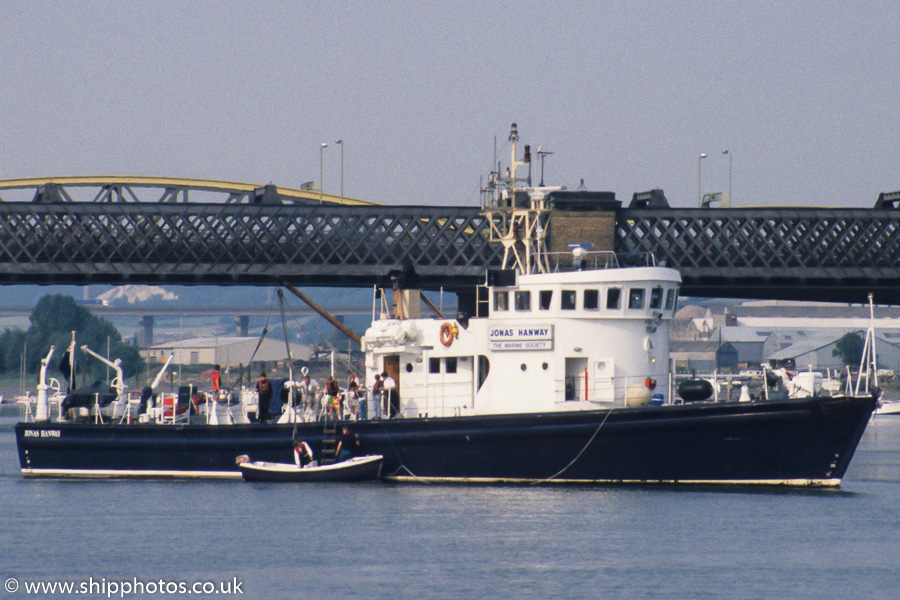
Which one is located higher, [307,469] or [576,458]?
[576,458]

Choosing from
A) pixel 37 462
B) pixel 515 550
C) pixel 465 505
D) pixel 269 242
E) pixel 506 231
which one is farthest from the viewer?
pixel 269 242

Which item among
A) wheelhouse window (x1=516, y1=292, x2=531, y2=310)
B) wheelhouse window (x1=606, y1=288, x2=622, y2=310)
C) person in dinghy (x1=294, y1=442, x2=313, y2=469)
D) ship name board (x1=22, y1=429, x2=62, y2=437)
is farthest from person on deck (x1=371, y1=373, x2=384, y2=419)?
ship name board (x1=22, y1=429, x2=62, y2=437)

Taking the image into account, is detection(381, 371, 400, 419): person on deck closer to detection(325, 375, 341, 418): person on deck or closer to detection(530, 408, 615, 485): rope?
detection(325, 375, 341, 418): person on deck

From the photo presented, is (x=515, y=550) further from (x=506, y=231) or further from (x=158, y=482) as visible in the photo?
(x=158, y=482)

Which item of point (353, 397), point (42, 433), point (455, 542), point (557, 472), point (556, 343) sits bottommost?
point (455, 542)

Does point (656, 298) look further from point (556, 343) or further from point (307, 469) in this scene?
point (307, 469)

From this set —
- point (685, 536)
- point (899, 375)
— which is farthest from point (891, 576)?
point (899, 375)

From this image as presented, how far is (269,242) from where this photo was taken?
228 ft

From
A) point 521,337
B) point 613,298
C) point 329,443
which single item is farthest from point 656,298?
point 329,443

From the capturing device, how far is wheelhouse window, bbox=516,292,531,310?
36.5m

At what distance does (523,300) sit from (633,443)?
5064 millimetres

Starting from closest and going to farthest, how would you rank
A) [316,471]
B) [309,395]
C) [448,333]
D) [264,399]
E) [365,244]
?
[448,333]
[316,471]
[264,399]
[309,395]
[365,244]

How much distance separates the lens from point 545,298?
3628 cm

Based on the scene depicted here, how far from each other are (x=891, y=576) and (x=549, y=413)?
36.3 feet
